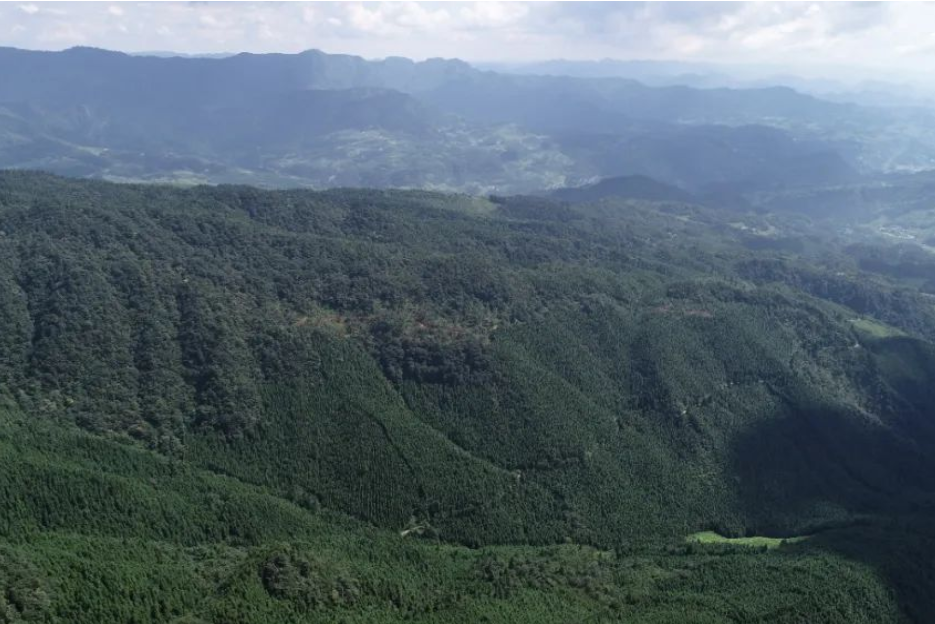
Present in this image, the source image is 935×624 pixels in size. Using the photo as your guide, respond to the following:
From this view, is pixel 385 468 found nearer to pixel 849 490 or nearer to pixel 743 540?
pixel 743 540

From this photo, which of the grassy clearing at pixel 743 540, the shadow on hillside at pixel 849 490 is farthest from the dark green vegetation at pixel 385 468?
the grassy clearing at pixel 743 540

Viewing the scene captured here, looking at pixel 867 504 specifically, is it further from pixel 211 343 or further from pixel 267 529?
pixel 211 343

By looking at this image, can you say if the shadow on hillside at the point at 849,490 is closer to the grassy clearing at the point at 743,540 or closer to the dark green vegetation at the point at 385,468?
the dark green vegetation at the point at 385,468

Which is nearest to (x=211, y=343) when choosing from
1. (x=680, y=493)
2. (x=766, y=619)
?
(x=680, y=493)

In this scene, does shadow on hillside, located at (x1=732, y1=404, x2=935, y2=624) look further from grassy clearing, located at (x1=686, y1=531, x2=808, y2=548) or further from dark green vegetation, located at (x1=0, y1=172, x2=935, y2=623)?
grassy clearing, located at (x1=686, y1=531, x2=808, y2=548)

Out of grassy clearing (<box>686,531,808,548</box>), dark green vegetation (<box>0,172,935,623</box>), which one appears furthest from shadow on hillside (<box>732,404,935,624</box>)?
grassy clearing (<box>686,531,808,548</box>)

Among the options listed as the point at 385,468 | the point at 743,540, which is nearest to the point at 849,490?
the point at 743,540
